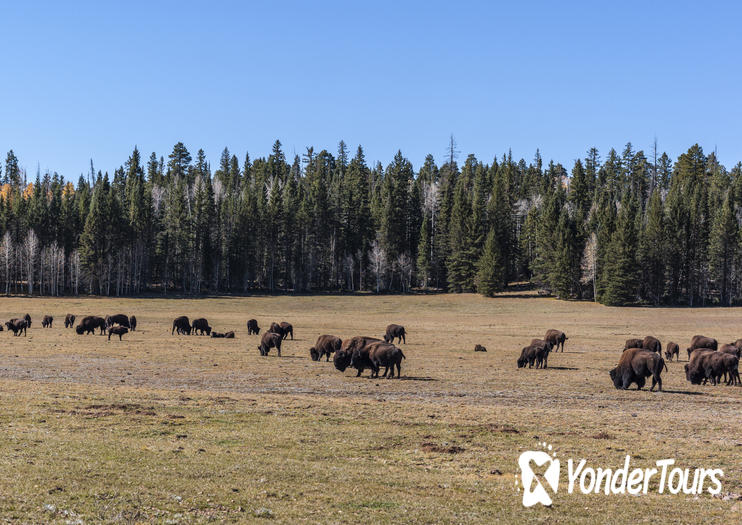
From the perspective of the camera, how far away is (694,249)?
371 feet

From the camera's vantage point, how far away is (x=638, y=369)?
26.2m

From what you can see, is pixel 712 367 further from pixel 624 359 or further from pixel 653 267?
pixel 653 267

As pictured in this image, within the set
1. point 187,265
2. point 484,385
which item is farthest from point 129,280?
point 484,385

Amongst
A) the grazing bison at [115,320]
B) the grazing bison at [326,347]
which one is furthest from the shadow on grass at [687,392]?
the grazing bison at [115,320]

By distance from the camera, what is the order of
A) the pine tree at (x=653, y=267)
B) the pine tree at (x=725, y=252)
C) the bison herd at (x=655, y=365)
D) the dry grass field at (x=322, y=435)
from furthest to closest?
the pine tree at (x=725, y=252) → the pine tree at (x=653, y=267) → the bison herd at (x=655, y=365) → the dry grass field at (x=322, y=435)

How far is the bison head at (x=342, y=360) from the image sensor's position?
97.2 ft

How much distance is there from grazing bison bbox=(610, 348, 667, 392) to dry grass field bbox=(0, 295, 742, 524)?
961 mm

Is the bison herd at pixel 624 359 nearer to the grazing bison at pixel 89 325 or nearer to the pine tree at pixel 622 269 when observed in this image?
the grazing bison at pixel 89 325

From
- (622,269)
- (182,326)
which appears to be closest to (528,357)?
(182,326)

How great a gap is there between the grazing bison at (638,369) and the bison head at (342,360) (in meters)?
11.6

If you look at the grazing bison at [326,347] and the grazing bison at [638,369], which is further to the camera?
the grazing bison at [326,347]

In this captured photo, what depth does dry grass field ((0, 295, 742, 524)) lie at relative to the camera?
34.0ft

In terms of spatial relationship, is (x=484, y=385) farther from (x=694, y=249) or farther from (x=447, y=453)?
(x=694, y=249)
